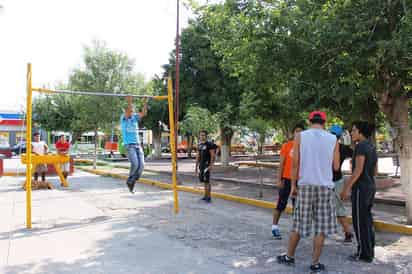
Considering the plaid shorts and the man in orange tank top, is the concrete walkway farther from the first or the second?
the plaid shorts

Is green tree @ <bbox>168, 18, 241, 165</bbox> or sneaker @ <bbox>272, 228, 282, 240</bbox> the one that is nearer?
sneaker @ <bbox>272, 228, 282, 240</bbox>

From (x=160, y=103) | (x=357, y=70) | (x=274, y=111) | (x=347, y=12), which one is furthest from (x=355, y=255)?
(x=160, y=103)

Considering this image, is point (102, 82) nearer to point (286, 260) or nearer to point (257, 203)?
point (257, 203)

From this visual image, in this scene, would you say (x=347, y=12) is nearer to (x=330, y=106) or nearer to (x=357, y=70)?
(x=357, y=70)

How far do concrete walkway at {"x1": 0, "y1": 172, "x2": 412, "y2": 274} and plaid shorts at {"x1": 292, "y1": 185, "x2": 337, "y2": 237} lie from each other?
1.70 ft

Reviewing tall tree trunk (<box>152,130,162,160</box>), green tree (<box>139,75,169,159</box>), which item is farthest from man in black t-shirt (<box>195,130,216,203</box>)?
tall tree trunk (<box>152,130,162,160</box>)

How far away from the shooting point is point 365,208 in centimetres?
501

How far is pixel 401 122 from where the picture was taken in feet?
23.7

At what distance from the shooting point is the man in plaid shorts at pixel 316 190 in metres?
4.50

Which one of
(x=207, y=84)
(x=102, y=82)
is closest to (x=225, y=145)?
(x=207, y=84)

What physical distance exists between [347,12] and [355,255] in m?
3.69

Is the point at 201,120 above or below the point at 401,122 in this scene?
above

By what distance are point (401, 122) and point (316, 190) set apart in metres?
3.62

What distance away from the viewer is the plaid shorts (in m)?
4.50
